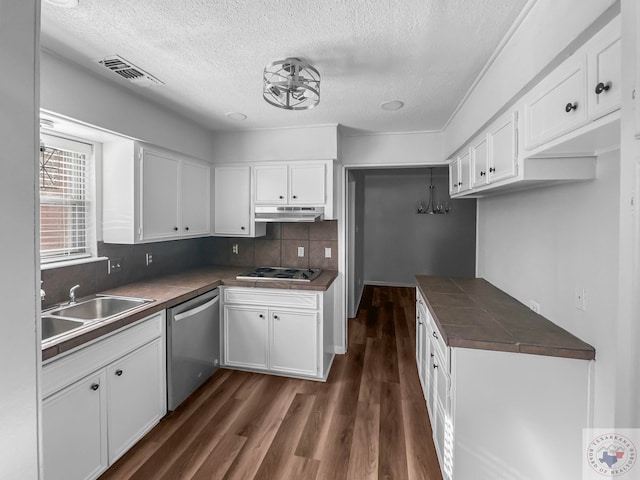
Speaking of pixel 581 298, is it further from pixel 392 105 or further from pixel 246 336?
pixel 246 336

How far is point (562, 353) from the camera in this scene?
144 cm

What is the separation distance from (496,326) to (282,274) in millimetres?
2025

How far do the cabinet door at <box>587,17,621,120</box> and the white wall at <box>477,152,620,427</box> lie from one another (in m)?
0.46

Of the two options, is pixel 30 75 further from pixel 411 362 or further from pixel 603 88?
pixel 411 362

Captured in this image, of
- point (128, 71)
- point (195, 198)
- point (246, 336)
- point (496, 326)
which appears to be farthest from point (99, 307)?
point (496, 326)

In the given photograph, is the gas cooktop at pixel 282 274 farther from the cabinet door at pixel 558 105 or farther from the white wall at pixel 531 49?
the cabinet door at pixel 558 105

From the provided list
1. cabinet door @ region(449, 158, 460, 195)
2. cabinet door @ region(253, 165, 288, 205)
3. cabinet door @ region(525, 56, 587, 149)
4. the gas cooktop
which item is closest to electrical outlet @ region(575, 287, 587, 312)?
cabinet door @ region(525, 56, 587, 149)

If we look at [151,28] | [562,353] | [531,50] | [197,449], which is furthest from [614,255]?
[197,449]

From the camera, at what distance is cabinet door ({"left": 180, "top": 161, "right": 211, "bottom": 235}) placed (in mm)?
3041

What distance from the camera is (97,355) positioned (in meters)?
1.75

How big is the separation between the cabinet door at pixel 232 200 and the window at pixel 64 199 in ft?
4.04

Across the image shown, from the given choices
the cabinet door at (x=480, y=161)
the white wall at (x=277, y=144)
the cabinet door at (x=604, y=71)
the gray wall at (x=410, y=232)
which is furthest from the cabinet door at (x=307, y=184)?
the gray wall at (x=410, y=232)

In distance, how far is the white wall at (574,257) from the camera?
1.32m

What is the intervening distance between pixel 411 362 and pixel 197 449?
7.25ft
